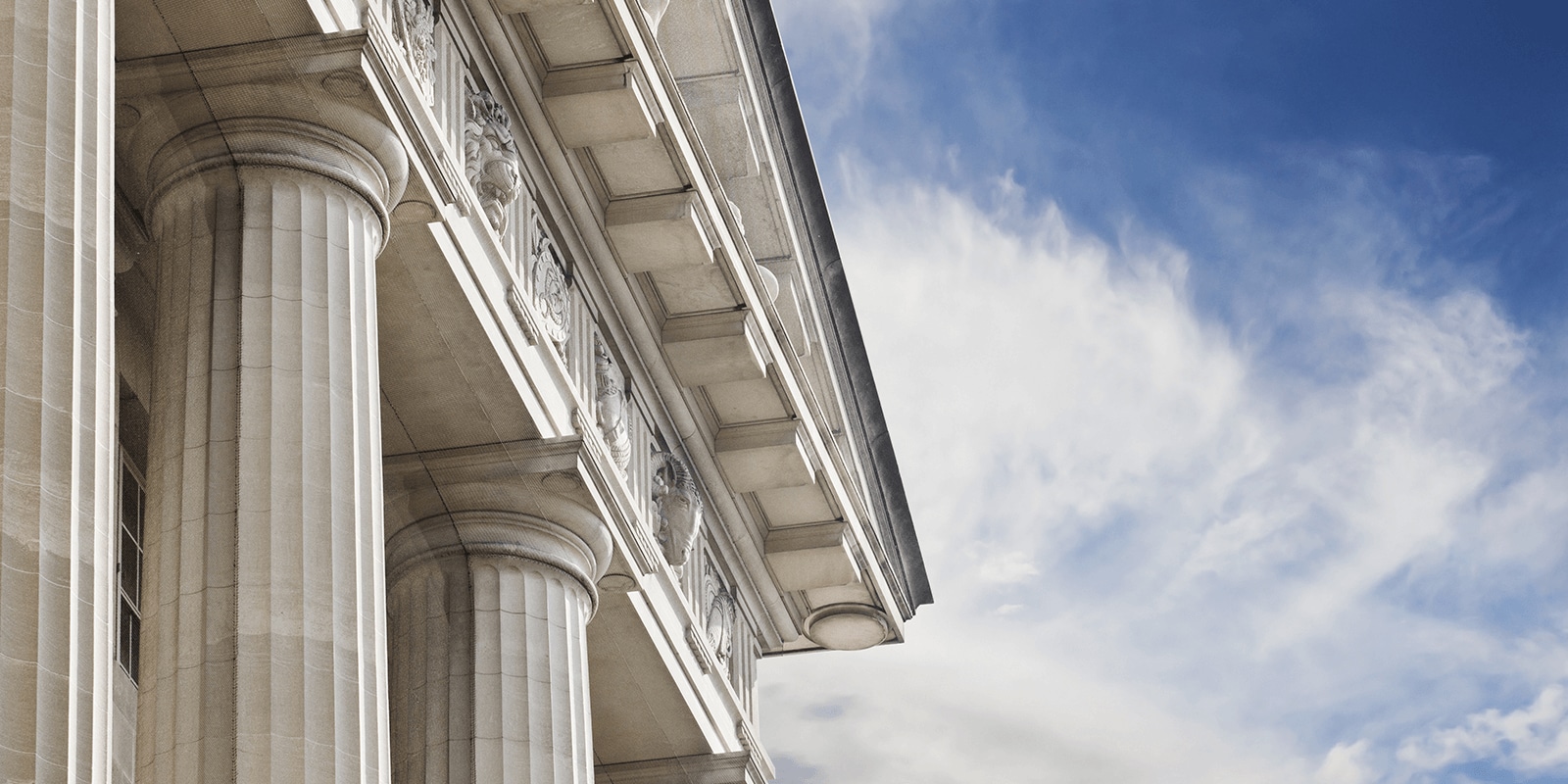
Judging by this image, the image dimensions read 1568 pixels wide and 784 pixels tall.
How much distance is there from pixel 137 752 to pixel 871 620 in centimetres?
2207

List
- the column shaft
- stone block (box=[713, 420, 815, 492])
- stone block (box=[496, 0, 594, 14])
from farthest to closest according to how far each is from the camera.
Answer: stone block (box=[713, 420, 815, 492])
stone block (box=[496, 0, 594, 14])
the column shaft

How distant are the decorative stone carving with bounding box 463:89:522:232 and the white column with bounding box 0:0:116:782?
424 inches

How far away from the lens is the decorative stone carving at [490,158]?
24844mm

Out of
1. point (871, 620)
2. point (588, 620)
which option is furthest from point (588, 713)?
point (871, 620)

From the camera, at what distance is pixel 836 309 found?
3806 cm

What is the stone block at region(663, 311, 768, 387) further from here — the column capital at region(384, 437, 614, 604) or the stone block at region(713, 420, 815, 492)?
the column capital at region(384, 437, 614, 604)

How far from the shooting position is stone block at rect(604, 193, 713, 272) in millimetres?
28734

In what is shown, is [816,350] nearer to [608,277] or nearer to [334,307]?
[608,277]

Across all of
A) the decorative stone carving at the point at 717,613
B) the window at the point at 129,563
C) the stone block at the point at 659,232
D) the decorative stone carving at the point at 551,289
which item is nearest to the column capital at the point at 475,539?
the decorative stone carving at the point at 551,289

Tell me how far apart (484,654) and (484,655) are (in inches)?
0.4

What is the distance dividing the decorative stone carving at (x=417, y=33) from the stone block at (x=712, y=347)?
306 inches

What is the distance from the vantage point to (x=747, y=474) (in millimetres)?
33719

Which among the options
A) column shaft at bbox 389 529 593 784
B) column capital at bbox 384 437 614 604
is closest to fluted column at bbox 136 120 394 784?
column capital at bbox 384 437 614 604

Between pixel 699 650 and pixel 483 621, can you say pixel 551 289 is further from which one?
pixel 699 650
